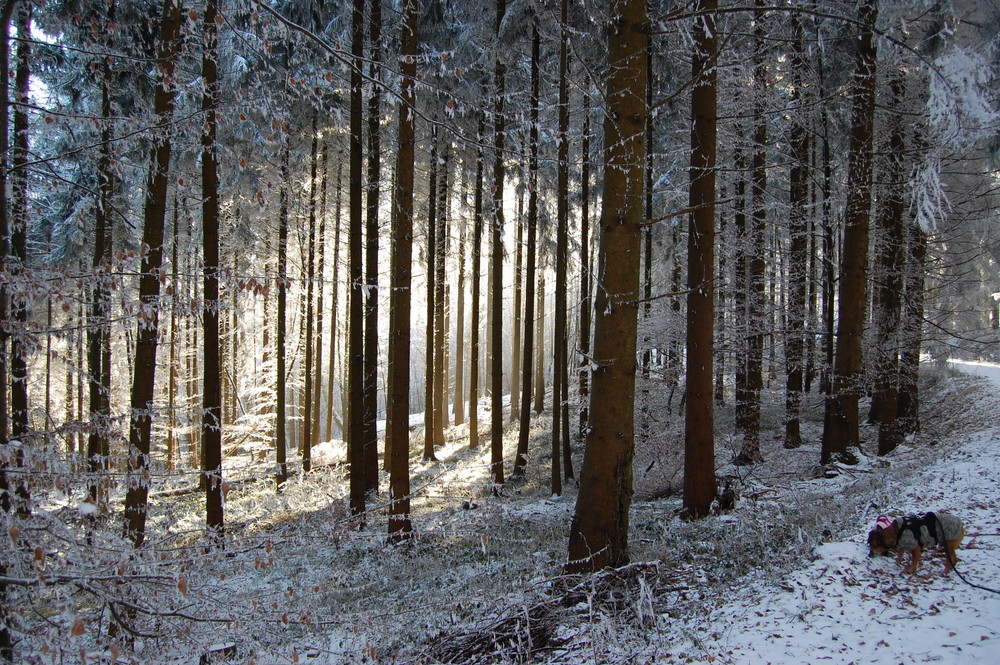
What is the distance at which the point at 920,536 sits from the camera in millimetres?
4965

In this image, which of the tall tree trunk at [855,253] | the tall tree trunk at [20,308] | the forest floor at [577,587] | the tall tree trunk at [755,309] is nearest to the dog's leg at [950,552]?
the forest floor at [577,587]

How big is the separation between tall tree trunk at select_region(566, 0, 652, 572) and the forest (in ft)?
0.10

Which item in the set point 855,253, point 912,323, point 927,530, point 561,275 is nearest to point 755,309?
point 855,253

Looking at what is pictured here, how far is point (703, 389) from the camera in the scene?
26.3 feet

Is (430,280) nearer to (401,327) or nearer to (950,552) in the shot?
(401,327)

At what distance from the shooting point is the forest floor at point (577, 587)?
12.4ft

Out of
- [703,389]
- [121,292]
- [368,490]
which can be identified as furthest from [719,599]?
[368,490]

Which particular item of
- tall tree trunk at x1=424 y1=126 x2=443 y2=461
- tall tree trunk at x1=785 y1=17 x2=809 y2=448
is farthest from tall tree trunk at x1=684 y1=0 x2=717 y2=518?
tall tree trunk at x1=424 y1=126 x2=443 y2=461

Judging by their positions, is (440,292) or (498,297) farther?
(440,292)

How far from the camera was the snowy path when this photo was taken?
12.9ft

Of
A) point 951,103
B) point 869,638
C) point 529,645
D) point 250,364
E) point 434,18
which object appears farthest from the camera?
point 250,364

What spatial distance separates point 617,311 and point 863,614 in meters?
3.30

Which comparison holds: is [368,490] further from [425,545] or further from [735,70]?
[735,70]

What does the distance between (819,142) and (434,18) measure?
562 inches
